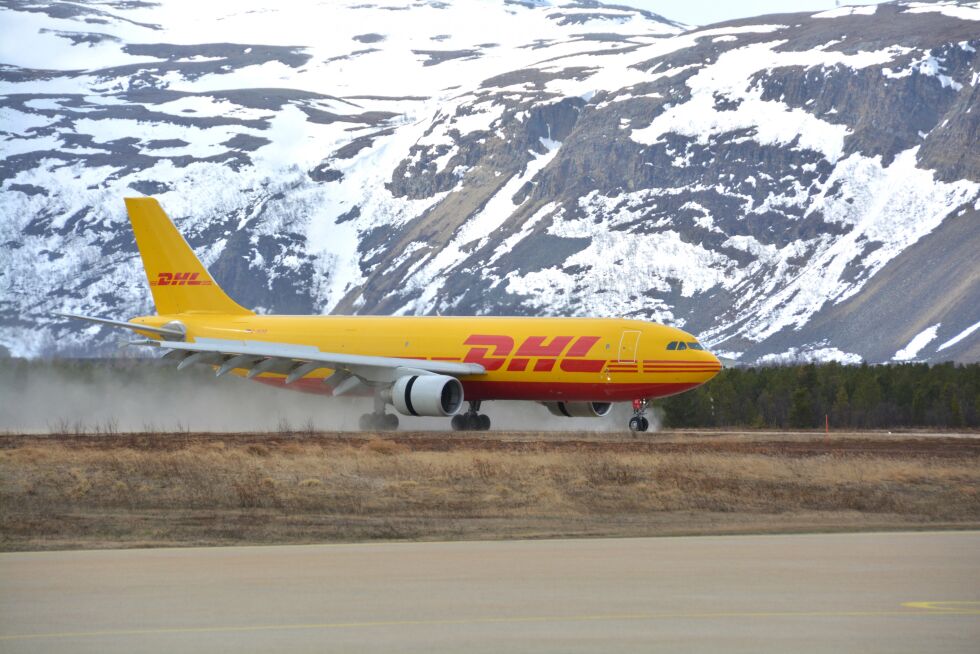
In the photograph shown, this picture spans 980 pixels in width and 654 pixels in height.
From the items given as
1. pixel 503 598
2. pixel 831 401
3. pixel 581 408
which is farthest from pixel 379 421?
pixel 503 598

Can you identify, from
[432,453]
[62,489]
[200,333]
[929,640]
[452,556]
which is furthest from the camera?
[200,333]

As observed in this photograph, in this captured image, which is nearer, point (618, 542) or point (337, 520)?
point (618, 542)

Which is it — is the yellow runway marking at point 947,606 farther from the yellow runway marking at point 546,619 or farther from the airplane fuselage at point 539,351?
the airplane fuselage at point 539,351

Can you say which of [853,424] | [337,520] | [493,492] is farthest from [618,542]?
[853,424]

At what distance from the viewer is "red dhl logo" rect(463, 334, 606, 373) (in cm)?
5734

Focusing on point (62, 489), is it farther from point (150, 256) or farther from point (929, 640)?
point (150, 256)

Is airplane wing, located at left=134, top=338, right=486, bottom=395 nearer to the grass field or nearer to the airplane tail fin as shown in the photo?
the airplane tail fin

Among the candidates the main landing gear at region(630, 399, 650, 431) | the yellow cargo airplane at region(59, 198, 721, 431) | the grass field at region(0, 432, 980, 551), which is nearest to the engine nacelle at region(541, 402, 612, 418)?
the yellow cargo airplane at region(59, 198, 721, 431)

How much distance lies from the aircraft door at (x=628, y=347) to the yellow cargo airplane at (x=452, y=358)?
0.11 feet

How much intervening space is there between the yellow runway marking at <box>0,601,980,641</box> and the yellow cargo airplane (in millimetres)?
39477

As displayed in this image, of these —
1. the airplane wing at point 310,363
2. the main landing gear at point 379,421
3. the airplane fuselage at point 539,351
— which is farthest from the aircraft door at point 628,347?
the main landing gear at point 379,421

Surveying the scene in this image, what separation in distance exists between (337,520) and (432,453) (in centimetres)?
1352

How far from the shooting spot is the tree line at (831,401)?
272 feet

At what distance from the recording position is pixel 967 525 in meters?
28.6
